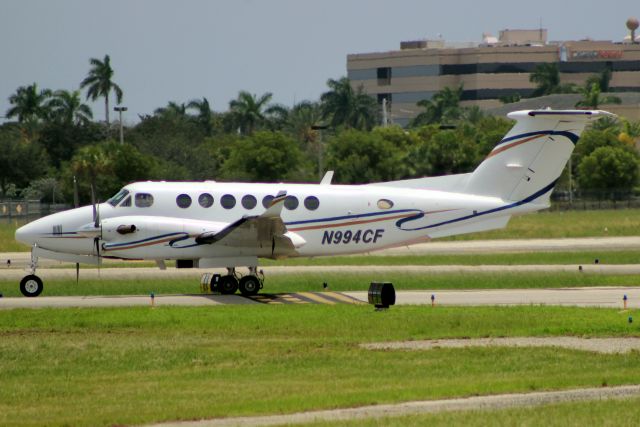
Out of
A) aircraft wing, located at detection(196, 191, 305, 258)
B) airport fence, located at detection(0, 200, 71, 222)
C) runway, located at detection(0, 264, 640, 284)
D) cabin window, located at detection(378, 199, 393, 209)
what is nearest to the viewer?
aircraft wing, located at detection(196, 191, 305, 258)

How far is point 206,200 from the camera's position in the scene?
31.3m

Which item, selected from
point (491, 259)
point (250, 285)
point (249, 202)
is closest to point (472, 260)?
point (491, 259)

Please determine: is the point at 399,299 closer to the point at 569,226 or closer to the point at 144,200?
the point at 144,200

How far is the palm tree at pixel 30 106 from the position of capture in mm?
118250

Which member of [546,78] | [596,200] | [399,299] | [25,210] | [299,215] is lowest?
[399,299]

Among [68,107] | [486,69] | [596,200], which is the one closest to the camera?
[596,200]

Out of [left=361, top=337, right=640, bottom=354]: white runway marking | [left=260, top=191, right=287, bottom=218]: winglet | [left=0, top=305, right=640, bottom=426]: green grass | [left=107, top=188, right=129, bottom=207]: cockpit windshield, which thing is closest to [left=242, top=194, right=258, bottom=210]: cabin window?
[left=260, top=191, right=287, bottom=218]: winglet

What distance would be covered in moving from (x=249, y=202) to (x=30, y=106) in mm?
91350

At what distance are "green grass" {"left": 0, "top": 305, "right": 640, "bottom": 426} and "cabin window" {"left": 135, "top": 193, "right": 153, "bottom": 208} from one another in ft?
14.3

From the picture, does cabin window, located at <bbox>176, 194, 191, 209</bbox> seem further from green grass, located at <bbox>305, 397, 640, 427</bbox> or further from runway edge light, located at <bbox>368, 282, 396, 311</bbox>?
green grass, located at <bbox>305, 397, 640, 427</bbox>

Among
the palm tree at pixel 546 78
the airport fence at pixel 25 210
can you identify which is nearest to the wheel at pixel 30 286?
the airport fence at pixel 25 210

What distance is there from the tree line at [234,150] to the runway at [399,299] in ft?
68.7

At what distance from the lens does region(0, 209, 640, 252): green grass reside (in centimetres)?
5812

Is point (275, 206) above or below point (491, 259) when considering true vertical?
above
